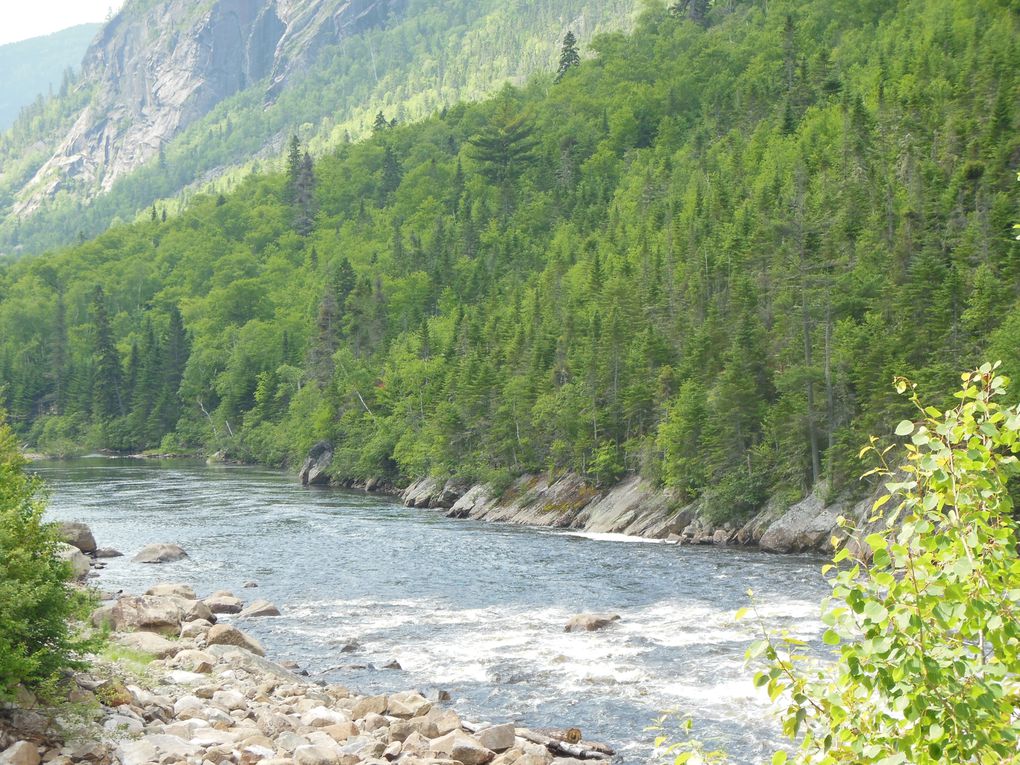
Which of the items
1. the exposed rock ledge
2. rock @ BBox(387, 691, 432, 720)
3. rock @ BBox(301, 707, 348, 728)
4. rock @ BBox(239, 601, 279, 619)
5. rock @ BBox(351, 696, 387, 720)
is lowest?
the exposed rock ledge

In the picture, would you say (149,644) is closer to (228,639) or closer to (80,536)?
(228,639)

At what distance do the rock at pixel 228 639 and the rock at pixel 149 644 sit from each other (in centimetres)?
100

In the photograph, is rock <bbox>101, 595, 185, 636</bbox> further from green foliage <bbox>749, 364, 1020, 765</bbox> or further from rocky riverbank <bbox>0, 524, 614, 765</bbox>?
green foliage <bbox>749, 364, 1020, 765</bbox>

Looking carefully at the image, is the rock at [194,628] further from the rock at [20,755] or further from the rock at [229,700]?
the rock at [20,755]

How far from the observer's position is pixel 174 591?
38.5 metres

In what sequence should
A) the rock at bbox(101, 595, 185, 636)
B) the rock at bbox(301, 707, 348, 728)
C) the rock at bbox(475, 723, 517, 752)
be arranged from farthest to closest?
the rock at bbox(101, 595, 185, 636) → the rock at bbox(301, 707, 348, 728) → the rock at bbox(475, 723, 517, 752)

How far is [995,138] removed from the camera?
240 ft

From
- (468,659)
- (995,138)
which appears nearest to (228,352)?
(995,138)

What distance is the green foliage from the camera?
5609 mm

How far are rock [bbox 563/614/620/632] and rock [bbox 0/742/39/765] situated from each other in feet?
64.6

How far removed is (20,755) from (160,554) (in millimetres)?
35702

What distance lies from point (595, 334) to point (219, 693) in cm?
6045

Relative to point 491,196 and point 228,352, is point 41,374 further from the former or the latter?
point 491,196

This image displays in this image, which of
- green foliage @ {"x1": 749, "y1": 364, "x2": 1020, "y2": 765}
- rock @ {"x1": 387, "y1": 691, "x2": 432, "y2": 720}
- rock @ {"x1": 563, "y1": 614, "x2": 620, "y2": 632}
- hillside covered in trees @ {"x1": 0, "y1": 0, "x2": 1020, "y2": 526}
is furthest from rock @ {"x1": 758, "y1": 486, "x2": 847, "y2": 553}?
green foliage @ {"x1": 749, "y1": 364, "x2": 1020, "y2": 765}
